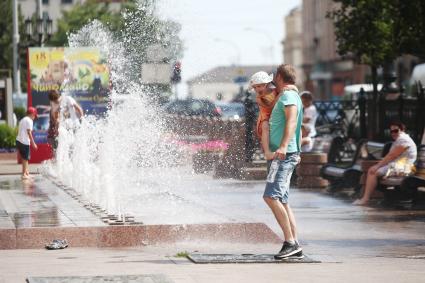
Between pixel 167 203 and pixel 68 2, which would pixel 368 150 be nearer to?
pixel 167 203

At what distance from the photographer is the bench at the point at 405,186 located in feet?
59.0

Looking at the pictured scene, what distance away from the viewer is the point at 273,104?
38.9 feet

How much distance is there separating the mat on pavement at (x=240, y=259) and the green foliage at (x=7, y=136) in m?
22.8

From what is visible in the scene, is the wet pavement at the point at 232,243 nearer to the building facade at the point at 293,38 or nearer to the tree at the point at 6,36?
the tree at the point at 6,36

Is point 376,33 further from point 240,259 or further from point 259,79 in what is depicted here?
point 240,259

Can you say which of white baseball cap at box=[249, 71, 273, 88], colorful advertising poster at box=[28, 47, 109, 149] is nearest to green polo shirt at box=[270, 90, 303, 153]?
white baseball cap at box=[249, 71, 273, 88]

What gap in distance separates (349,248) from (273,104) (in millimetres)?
1880

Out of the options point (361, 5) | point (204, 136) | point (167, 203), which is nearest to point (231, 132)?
point (204, 136)

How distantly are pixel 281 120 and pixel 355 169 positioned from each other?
9391 mm

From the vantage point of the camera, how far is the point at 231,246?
12.9 metres

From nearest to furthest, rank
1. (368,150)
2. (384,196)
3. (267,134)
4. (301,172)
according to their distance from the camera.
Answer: (267,134) → (384,196) → (368,150) → (301,172)

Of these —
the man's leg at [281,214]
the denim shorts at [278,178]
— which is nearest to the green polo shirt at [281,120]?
the denim shorts at [278,178]

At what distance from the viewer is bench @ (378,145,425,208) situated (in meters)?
18.0

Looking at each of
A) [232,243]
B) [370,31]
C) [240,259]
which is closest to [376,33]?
[370,31]
